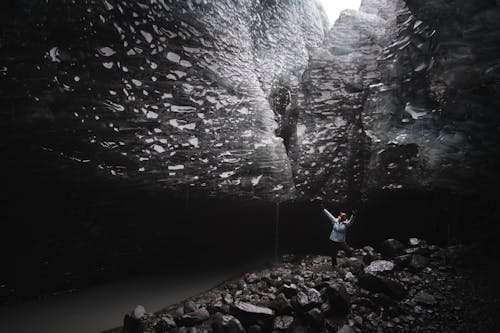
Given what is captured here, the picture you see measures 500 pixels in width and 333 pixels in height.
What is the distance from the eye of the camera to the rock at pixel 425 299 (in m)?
4.25

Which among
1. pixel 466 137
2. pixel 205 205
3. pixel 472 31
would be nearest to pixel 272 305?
pixel 205 205

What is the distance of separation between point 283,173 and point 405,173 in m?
2.94

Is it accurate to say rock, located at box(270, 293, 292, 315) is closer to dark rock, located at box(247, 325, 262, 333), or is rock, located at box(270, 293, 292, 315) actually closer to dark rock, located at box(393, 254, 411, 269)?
dark rock, located at box(247, 325, 262, 333)

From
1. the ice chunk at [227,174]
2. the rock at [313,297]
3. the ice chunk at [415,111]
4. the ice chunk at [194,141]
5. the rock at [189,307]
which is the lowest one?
the rock at [189,307]

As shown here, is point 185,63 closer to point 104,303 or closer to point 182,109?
point 182,109

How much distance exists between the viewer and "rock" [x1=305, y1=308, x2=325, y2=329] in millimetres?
3936

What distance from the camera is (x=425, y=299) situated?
4309mm

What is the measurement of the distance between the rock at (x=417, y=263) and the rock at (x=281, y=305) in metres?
2.65

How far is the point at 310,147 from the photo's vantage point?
799 cm

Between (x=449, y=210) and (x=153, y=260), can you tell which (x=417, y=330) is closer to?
(x=449, y=210)

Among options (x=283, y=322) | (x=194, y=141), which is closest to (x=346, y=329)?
(x=283, y=322)

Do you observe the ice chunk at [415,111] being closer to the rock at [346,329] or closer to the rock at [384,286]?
the rock at [384,286]

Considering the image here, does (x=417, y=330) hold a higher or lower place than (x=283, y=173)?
lower

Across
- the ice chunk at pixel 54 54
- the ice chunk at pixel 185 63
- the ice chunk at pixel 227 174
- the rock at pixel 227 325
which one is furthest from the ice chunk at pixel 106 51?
the rock at pixel 227 325
